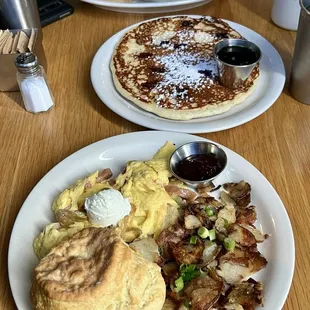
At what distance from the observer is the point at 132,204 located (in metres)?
1.44

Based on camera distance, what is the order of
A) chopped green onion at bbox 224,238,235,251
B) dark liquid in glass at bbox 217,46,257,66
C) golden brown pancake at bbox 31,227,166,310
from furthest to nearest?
dark liquid in glass at bbox 217,46,257,66 → chopped green onion at bbox 224,238,235,251 → golden brown pancake at bbox 31,227,166,310

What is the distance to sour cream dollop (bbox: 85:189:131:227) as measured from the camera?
4.36 ft

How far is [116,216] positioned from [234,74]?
850 millimetres

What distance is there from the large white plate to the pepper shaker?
491 mm

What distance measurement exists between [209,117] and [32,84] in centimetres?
71

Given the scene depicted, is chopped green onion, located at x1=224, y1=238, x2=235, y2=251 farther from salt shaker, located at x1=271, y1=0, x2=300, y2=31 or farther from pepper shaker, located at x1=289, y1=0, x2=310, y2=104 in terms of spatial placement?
salt shaker, located at x1=271, y1=0, x2=300, y2=31

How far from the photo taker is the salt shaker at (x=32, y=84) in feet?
5.81

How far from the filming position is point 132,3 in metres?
2.38

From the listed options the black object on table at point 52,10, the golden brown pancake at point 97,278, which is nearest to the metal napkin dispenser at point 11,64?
the black object on table at point 52,10

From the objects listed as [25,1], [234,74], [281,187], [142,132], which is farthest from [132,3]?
[281,187]

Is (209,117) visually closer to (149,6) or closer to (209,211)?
(209,211)

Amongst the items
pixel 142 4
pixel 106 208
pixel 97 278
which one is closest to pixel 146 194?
pixel 106 208

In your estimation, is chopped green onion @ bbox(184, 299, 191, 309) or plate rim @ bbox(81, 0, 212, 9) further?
plate rim @ bbox(81, 0, 212, 9)

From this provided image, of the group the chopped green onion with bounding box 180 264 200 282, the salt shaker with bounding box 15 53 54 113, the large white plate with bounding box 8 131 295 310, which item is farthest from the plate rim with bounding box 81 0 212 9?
the chopped green onion with bounding box 180 264 200 282
